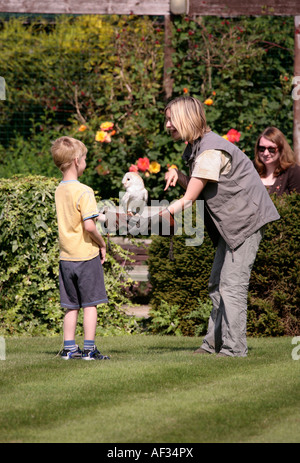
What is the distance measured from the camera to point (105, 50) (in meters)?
9.09

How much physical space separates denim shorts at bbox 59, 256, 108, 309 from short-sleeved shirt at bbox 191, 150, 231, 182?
3.00ft

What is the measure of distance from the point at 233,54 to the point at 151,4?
3.74ft

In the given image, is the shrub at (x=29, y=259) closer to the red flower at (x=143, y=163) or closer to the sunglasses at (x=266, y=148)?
the red flower at (x=143, y=163)

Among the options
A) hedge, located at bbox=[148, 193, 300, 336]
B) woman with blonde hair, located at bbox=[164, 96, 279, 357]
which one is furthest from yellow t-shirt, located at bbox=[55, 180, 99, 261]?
hedge, located at bbox=[148, 193, 300, 336]

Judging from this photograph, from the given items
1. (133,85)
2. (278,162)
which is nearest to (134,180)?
(278,162)

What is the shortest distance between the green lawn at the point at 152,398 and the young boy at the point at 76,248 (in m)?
0.26

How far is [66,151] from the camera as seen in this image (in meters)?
4.70

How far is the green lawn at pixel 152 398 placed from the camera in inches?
123

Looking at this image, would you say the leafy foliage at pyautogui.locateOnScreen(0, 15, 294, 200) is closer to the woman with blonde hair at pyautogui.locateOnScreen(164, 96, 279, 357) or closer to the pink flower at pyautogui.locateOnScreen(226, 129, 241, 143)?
the pink flower at pyautogui.locateOnScreen(226, 129, 241, 143)

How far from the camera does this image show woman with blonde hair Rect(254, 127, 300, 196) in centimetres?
618

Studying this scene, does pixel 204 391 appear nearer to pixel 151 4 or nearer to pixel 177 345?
pixel 177 345

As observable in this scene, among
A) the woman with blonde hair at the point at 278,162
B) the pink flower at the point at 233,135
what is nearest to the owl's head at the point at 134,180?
the woman with blonde hair at the point at 278,162

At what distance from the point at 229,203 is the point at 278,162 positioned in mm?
1804
